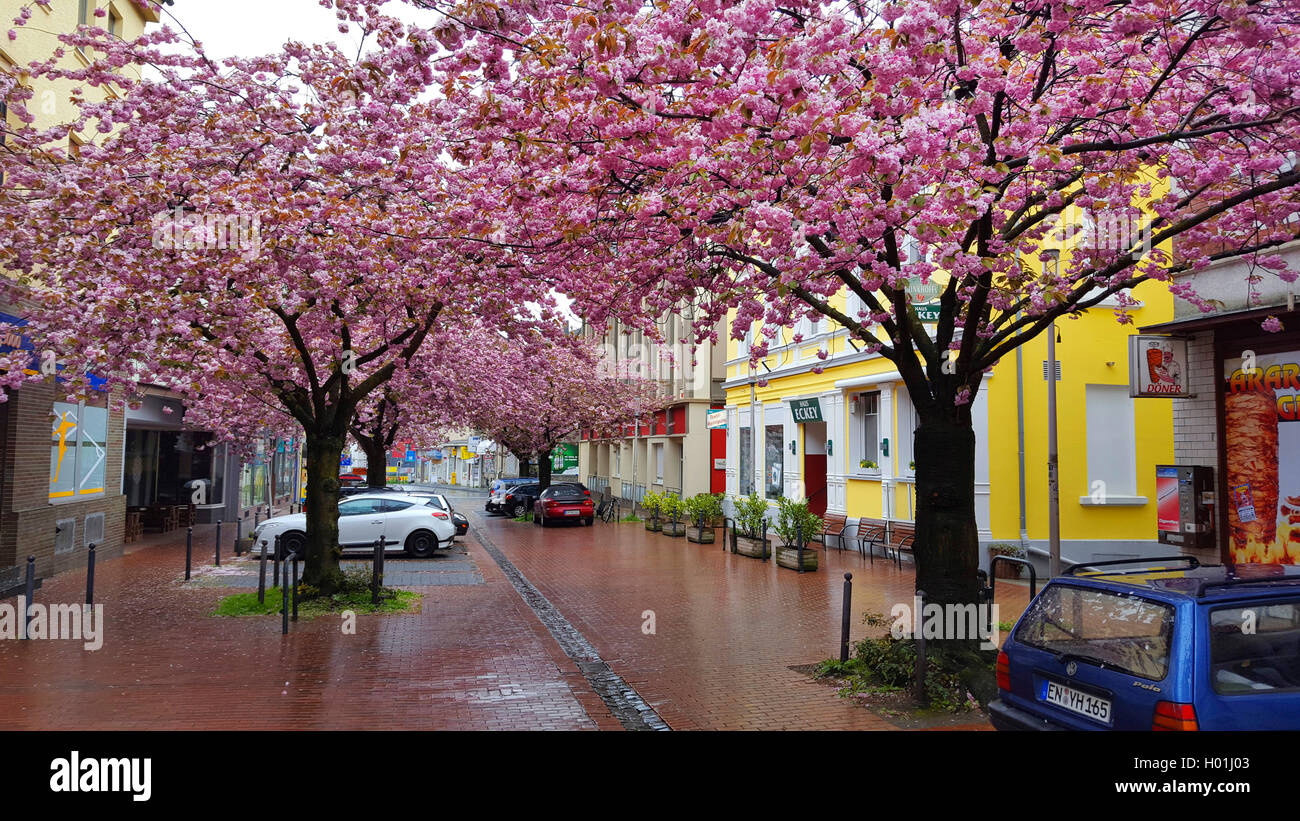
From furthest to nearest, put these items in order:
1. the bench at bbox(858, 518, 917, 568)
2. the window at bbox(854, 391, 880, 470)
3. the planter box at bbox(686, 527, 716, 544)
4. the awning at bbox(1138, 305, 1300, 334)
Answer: the planter box at bbox(686, 527, 716, 544), the window at bbox(854, 391, 880, 470), the bench at bbox(858, 518, 917, 568), the awning at bbox(1138, 305, 1300, 334)

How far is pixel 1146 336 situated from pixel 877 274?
7.12 meters

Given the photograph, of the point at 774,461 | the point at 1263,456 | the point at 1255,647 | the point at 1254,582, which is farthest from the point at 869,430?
the point at 1255,647

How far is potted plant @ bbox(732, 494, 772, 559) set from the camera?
18938 mm

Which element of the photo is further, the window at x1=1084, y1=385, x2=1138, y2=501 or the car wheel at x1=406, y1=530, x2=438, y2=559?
the car wheel at x1=406, y1=530, x2=438, y2=559

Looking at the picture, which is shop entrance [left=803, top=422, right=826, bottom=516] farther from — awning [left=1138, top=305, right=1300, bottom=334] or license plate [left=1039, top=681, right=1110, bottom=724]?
license plate [left=1039, top=681, right=1110, bottom=724]

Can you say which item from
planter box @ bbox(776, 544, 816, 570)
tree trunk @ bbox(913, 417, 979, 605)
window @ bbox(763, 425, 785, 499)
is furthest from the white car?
tree trunk @ bbox(913, 417, 979, 605)

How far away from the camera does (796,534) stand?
58.0 ft

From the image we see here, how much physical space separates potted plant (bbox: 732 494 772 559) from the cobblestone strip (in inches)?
232

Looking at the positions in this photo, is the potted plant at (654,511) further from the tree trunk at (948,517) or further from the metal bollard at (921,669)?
the metal bollard at (921,669)

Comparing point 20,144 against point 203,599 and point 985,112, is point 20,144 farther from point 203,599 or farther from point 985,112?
point 985,112

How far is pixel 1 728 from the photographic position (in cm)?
664

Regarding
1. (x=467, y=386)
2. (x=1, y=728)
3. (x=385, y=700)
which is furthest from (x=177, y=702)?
(x=467, y=386)

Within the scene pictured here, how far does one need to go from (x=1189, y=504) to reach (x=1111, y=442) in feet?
17.8

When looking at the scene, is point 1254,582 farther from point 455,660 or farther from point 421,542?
point 421,542
